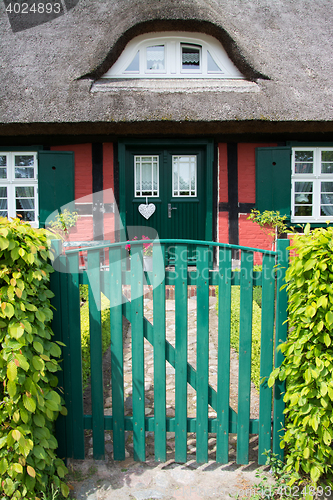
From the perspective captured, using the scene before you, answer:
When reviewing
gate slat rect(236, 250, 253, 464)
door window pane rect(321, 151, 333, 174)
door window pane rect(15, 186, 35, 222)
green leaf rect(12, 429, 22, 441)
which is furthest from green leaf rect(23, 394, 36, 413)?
door window pane rect(321, 151, 333, 174)

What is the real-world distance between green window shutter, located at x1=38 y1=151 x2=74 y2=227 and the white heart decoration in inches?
50.8

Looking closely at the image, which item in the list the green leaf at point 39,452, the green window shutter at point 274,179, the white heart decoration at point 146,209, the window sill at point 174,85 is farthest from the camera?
the white heart decoration at point 146,209

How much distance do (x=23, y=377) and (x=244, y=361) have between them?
121 centimetres

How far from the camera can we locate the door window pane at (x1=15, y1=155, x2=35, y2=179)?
20.5ft

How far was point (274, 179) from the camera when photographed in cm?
609

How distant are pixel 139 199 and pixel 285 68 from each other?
3549mm

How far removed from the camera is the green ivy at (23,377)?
1.55 m

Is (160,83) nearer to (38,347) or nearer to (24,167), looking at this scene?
(24,167)

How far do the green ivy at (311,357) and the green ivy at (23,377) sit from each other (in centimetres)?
125

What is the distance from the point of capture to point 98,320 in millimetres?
1969

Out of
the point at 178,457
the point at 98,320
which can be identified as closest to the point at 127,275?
the point at 98,320

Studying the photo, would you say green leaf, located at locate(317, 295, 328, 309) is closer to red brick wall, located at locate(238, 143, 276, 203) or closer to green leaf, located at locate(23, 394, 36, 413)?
green leaf, located at locate(23, 394, 36, 413)

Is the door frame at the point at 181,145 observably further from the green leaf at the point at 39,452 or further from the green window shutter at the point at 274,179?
the green leaf at the point at 39,452

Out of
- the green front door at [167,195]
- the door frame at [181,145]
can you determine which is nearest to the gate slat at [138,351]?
the door frame at [181,145]
